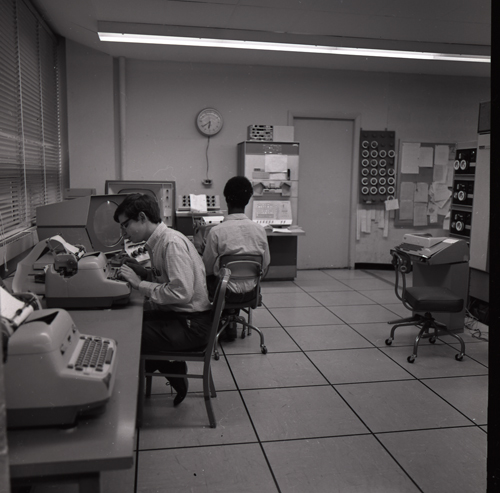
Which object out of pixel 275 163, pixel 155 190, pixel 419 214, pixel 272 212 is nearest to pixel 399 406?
pixel 155 190

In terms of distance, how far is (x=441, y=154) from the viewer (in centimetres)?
666

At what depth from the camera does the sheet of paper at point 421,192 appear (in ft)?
21.9

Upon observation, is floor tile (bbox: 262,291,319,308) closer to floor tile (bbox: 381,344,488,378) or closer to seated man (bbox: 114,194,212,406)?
floor tile (bbox: 381,344,488,378)

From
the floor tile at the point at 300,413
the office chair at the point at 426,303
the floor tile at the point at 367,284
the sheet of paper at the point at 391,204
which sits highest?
the sheet of paper at the point at 391,204

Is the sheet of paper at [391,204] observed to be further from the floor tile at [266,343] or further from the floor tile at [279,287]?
the floor tile at [266,343]

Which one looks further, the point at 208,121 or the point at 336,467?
the point at 208,121

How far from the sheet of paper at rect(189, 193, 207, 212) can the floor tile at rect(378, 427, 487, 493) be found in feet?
11.9

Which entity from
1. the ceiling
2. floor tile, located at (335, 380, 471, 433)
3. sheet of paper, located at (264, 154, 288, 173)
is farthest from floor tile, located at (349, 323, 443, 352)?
the ceiling

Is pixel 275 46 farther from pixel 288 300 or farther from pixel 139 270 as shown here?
pixel 139 270

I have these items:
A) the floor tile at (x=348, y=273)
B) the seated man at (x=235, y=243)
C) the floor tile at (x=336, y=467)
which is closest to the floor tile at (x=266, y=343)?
the seated man at (x=235, y=243)

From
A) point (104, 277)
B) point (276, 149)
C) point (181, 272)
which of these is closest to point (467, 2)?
point (276, 149)

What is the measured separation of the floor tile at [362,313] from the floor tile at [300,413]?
1.50 meters

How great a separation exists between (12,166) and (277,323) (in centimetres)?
238

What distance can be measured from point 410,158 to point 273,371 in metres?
4.37
